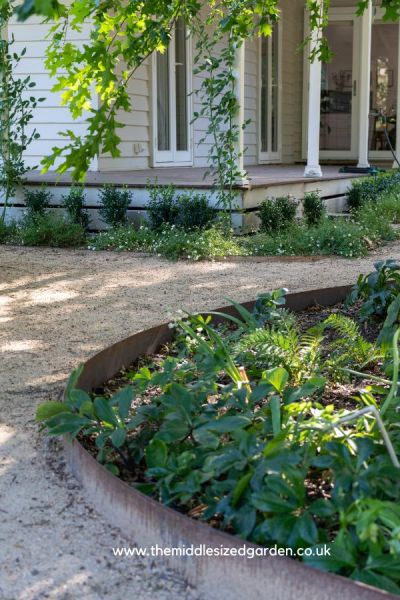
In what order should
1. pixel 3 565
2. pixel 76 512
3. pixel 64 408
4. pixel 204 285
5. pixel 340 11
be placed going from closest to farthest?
1. pixel 3 565
2. pixel 76 512
3. pixel 64 408
4. pixel 204 285
5. pixel 340 11

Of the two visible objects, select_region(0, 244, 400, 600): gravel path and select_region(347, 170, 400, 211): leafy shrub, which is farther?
select_region(347, 170, 400, 211): leafy shrub

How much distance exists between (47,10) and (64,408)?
1485 millimetres

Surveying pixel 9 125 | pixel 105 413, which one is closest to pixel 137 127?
pixel 9 125

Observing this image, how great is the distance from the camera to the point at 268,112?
1424 centimetres

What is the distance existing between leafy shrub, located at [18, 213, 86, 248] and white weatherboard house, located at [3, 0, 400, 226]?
691 mm

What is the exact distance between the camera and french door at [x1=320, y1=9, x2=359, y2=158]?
15125 millimetres

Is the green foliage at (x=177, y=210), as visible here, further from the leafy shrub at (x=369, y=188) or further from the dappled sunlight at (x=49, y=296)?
the leafy shrub at (x=369, y=188)

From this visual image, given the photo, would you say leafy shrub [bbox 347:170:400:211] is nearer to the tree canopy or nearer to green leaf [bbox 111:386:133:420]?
the tree canopy

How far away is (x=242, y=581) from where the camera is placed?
1778 mm

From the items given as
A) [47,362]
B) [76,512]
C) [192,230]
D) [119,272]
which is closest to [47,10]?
[76,512]

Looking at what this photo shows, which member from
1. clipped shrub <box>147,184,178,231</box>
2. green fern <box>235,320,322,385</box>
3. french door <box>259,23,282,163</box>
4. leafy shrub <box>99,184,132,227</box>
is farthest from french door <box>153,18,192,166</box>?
green fern <box>235,320,322,385</box>

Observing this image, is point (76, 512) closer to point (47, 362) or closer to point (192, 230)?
point (47, 362)

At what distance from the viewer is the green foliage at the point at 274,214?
787 cm

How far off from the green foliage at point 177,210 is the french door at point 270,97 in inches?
253
